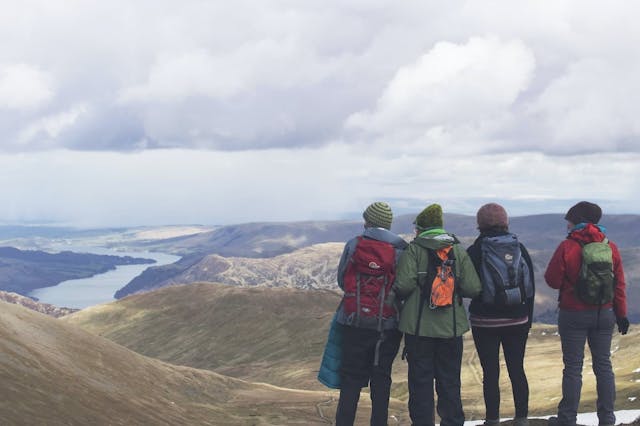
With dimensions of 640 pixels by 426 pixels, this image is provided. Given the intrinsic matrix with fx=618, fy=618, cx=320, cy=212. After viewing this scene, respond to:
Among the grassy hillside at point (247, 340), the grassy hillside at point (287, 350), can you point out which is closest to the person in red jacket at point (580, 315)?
the grassy hillside at point (287, 350)

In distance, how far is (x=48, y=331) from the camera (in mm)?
40906

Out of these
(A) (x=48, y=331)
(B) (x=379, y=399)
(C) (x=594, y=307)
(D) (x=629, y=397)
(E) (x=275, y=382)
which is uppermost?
(C) (x=594, y=307)

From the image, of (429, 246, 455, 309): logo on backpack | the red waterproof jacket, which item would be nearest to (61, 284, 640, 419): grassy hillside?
the red waterproof jacket

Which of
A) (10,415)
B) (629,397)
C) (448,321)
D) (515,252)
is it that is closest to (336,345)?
(448,321)

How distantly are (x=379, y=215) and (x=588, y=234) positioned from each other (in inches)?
195

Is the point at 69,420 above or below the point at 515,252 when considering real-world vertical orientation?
below

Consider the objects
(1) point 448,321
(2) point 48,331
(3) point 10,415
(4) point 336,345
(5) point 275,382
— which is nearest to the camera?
(1) point 448,321

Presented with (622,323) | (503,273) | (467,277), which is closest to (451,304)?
(467,277)

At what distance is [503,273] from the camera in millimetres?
14391

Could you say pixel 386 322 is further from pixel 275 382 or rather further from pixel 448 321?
pixel 275 382

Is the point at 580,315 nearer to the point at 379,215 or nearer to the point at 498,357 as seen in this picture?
the point at 498,357

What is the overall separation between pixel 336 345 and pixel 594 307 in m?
6.19

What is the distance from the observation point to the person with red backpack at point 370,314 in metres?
14.5

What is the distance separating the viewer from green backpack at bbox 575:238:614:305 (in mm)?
14297
